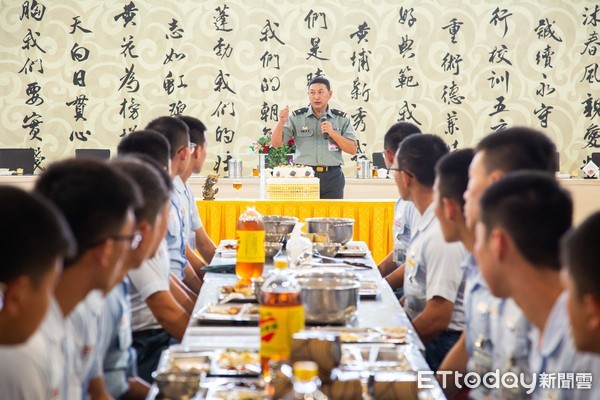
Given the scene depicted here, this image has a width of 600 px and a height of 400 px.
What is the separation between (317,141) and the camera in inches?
247

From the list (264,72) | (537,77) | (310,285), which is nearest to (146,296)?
(310,285)

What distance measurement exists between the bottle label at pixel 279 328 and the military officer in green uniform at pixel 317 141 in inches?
178

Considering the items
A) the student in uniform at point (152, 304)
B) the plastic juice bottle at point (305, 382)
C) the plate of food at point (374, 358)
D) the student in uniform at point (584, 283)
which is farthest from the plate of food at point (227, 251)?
the student in uniform at point (584, 283)

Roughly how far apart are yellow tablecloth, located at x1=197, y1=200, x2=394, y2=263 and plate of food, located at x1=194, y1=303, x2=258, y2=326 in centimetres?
306

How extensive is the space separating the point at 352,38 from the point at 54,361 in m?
6.25

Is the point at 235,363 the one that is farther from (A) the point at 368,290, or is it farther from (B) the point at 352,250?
(B) the point at 352,250

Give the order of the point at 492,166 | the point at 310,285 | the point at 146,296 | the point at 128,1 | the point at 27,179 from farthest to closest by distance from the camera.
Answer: the point at 128,1 → the point at 27,179 → the point at 146,296 → the point at 310,285 → the point at 492,166

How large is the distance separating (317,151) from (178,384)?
4.85 meters

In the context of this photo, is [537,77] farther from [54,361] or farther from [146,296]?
[54,361]

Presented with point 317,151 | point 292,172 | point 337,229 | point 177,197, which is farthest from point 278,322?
point 317,151

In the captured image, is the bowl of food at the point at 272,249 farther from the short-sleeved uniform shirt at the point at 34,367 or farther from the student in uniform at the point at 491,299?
the short-sleeved uniform shirt at the point at 34,367

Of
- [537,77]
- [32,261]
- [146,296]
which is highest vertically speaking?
[537,77]

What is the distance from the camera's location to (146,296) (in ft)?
8.05

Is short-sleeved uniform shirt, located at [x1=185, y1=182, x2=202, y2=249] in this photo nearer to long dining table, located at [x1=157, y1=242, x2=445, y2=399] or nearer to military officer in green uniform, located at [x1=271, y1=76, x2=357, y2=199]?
long dining table, located at [x1=157, y1=242, x2=445, y2=399]
